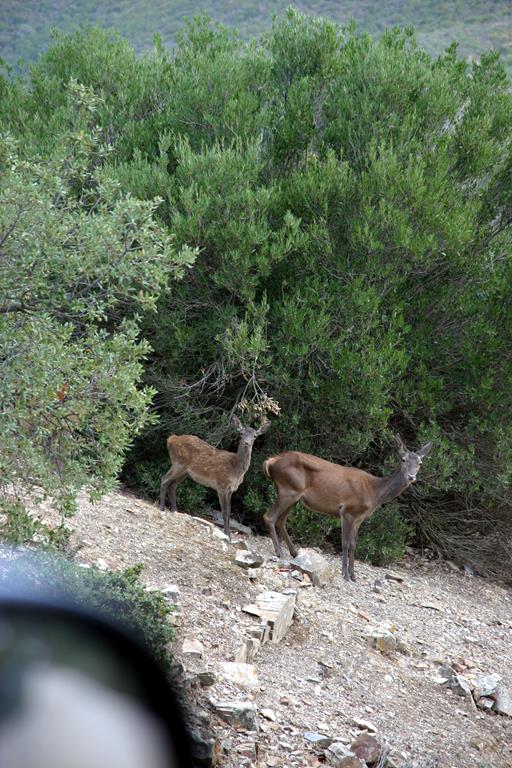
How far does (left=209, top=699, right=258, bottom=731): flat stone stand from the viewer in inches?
265

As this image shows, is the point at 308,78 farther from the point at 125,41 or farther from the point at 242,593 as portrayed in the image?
the point at 242,593

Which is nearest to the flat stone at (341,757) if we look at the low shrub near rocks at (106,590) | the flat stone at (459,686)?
the low shrub near rocks at (106,590)

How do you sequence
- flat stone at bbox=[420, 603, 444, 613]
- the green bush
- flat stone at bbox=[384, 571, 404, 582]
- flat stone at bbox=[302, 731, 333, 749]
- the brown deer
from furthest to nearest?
the green bush, flat stone at bbox=[384, 571, 404, 582], the brown deer, flat stone at bbox=[420, 603, 444, 613], flat stone at bbox=[302, 731, 333, 749]

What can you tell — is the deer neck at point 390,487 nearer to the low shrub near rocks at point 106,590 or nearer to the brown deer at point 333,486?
the brown deer at point 333,486

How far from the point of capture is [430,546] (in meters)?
14.9

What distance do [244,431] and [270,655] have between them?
13.4 feet

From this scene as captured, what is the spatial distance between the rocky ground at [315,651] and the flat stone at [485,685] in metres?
0.15

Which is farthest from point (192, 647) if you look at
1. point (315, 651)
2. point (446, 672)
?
point (446, 672)

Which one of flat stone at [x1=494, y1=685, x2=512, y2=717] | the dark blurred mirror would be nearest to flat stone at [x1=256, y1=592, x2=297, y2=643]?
flat stone at [x1=494, y1=685, x2=512, y2=717]

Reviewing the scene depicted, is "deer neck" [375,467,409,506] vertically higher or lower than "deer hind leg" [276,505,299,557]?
higher

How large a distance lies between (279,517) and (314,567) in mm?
1448

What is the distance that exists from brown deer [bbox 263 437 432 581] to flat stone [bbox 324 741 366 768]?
4817 mm

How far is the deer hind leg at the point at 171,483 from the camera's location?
1230cm

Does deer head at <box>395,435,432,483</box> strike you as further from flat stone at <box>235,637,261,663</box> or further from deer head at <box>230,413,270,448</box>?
flat stone at <box>235,637,261,663</box>
